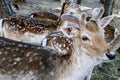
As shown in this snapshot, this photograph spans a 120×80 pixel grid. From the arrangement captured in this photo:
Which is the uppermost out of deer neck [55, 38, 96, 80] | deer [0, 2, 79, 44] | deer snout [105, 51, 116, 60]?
deer snout [105, 51, 116, 60]

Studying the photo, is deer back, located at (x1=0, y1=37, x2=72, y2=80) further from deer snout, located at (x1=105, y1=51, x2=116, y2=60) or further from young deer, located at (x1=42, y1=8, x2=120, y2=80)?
deer snout, located at (x1=105, y1=51, x2=116, y2=60)

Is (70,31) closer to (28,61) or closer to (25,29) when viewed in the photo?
(28,61)

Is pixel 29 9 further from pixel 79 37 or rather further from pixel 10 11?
pixel 79 37

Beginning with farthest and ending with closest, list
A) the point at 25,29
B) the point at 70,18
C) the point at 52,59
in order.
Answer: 1. the point at 25,29
2. the point at 52,59
3. the point at 70,18

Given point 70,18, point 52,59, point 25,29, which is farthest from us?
point 25,29

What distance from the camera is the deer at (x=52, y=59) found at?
3.61 m

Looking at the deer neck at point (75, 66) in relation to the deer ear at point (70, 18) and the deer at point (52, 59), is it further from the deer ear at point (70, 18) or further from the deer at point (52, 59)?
the deer ear at point (70, 18)

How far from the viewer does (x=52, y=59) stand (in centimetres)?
372

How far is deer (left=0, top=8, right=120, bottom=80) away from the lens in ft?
11.8

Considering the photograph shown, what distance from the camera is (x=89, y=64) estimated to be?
368 centimetres

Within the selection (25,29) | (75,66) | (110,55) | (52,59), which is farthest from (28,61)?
(25,29)

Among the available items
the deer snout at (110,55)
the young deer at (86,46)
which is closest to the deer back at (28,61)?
the young deer at (86,46)

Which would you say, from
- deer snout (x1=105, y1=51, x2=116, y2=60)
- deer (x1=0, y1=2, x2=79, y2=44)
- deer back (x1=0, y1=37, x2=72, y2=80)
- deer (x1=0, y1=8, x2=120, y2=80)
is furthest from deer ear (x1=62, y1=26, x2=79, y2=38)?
deer (x1=0, y1=2, x2=79, y2=44)

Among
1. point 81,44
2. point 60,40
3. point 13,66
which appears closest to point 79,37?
point 81,44
